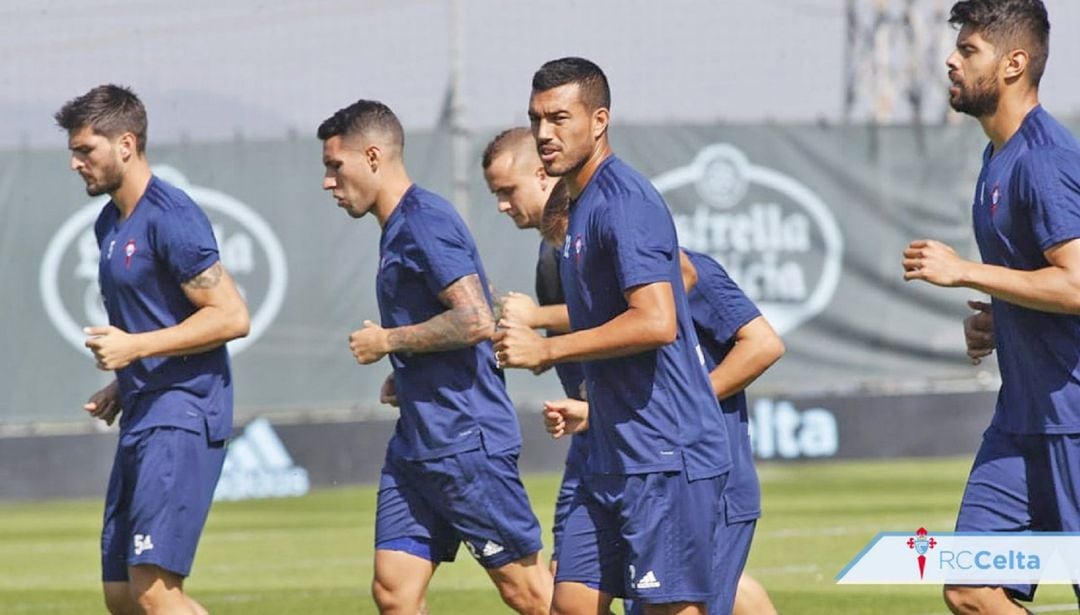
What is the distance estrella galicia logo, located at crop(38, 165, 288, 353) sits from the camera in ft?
59.9

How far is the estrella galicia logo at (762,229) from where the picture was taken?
64.5 ft

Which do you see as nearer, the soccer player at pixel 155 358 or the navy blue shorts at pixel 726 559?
the navy blue shorts at pixel 726 559

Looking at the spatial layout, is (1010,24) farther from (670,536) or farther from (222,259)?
(222,259)

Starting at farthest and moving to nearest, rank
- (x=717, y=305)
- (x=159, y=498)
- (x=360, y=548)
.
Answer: (x=360, y=548)
(x=159, y=498)
(x=717, y=305)

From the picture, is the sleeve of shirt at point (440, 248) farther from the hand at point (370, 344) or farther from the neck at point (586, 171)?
the neck at point (586, 171)

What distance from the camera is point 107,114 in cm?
838

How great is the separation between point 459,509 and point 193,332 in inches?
51.1

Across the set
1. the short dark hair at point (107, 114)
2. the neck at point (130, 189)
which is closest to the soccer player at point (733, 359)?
the neck at point (130, 189)

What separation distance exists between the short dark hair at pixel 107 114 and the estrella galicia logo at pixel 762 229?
11.4 metres

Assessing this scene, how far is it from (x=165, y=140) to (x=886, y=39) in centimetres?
794

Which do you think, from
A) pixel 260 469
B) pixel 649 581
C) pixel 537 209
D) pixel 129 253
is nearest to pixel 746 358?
pixel 649 581

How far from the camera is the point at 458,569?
43.9ft

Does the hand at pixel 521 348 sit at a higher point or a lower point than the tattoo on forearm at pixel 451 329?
higher

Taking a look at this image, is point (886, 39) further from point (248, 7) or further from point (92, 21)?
point (92, 21)
